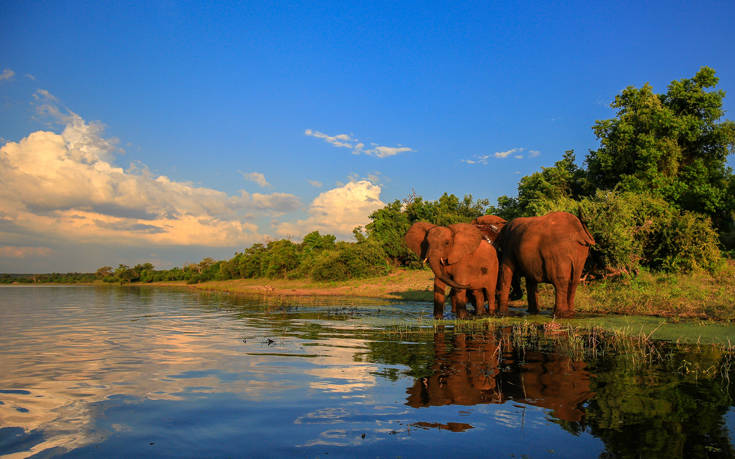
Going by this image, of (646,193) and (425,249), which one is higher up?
(646,193)

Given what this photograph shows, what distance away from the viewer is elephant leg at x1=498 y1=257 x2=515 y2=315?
16.9m

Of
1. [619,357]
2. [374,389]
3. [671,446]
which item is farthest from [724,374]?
[374,389]

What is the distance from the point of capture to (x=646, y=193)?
25125 mm

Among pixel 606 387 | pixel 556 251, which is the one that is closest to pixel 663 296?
pixel 556 251

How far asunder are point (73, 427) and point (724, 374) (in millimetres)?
8960

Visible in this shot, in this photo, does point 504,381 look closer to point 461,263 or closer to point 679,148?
point 461,263

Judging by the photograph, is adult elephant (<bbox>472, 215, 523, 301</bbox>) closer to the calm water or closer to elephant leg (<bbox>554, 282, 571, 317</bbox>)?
elephant leg (<bbox>554, 282, 571, 317</bbox>)

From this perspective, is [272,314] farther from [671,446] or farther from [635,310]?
[671,446]

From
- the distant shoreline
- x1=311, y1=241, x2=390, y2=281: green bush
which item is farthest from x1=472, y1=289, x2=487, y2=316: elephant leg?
x1=311, y1=241, x2=390, y2=281: green bush

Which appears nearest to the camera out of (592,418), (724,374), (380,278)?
(592,418)

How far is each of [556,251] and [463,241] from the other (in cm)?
311

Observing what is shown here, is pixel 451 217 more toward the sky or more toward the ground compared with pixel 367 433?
more toward the sky

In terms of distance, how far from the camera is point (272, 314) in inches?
760

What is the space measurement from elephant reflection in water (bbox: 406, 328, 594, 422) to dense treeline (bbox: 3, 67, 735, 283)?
39.1 ft
